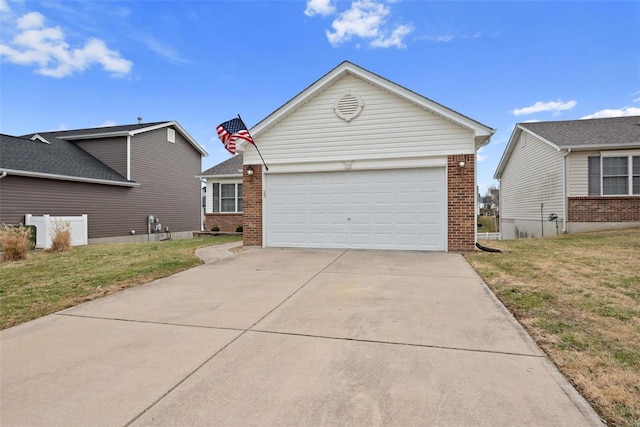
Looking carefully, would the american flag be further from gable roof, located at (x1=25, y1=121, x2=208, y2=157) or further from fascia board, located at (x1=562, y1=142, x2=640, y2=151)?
fascia board, located at (x1=562, y1=142, x2=640, y2=151)

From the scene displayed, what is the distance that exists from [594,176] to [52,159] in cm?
2362

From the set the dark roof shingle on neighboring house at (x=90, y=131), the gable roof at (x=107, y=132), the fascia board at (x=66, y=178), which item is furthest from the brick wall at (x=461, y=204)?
the dark roof shingle on neighboring house at (x=90, y=131)

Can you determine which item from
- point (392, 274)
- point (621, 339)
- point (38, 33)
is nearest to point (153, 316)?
point (392, 274)

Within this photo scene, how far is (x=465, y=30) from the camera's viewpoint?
41.2 feet

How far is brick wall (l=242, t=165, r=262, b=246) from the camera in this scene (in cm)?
1057

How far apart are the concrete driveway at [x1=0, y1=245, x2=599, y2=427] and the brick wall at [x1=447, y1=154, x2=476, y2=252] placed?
157 inches

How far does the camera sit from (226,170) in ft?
60.8

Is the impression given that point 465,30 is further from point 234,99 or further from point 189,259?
point 189,259

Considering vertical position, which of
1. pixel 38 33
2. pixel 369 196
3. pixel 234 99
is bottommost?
pixel 369 196

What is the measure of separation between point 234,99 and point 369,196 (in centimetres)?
1172

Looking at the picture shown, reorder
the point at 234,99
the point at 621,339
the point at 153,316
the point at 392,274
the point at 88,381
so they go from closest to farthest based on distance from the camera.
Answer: the point at 88,381 < the point at 621,339 < the point at 153,316 < the point at 392,274 < the point at 234,99

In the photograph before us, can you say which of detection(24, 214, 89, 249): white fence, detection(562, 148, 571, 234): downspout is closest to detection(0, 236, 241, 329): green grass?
detection(24, 214, 89, 249): white fence

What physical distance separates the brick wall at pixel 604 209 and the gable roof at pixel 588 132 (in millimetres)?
2047

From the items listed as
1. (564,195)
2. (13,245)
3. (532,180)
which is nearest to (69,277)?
(13,245)
